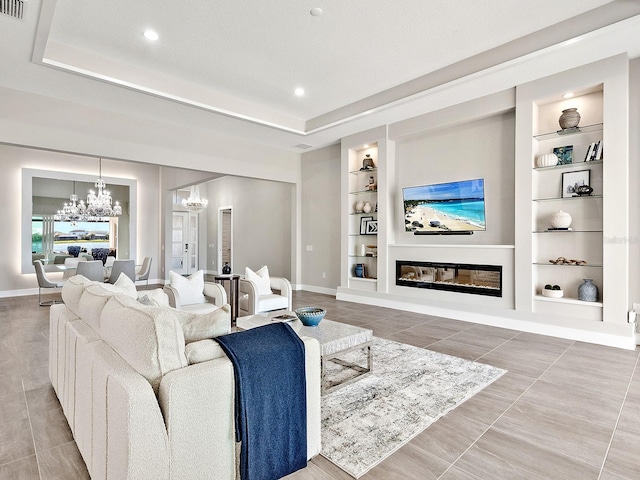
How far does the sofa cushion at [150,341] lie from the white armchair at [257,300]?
2919 millimetres

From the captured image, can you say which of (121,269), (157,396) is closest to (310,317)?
(157,396)

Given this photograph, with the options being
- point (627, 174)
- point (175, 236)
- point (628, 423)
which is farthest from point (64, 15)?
point (175, 236)

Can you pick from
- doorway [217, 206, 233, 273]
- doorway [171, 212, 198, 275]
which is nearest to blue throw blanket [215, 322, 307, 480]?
doorway [217, 206, 233, 273]

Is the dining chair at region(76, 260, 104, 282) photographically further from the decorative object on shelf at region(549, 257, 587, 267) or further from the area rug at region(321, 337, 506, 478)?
the decorative object on shelf at region(549, 257, 587, 267)

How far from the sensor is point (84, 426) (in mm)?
1787

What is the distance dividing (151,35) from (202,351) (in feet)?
12.4

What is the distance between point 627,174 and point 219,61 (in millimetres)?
5043

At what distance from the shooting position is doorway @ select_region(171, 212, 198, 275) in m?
12.1

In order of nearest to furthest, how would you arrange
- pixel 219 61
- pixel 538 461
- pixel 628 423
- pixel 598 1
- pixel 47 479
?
pixel 47 479, pixel 538 461, pixel 628 423, pixel 598 1, pixel 219 61

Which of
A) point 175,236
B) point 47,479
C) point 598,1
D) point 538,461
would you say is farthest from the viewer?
point 175,236

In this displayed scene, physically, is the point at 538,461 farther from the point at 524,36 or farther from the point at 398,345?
the point at 524,36

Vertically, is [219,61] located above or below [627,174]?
above

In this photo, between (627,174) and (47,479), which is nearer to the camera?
(47,479)

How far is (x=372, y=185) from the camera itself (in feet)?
22.0
